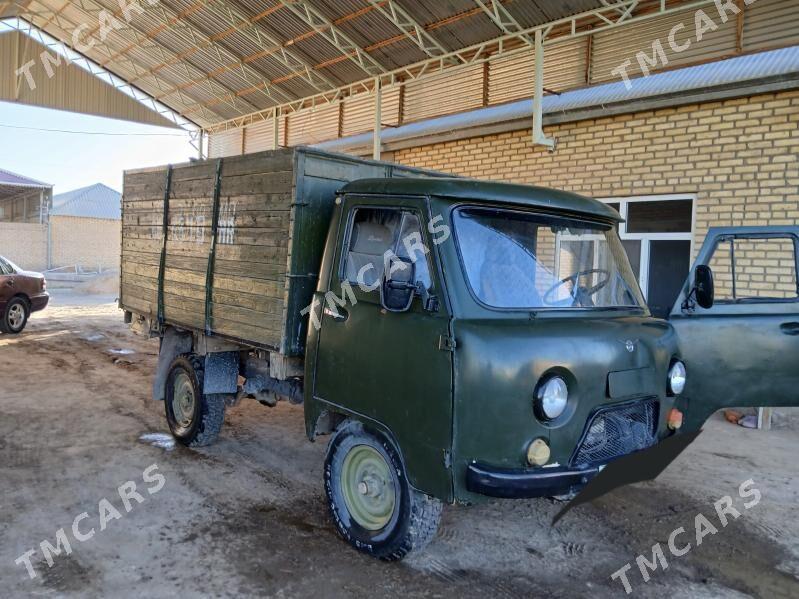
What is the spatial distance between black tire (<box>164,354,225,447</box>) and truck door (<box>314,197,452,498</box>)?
6.25 feet

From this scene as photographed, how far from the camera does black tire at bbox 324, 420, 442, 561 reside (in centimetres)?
342

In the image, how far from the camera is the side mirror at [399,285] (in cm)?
326

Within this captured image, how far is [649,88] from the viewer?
8.05 m

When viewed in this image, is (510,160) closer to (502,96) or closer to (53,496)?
(502,96)

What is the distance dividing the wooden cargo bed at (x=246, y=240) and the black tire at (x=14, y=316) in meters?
7.61

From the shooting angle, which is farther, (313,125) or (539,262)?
(313,125)

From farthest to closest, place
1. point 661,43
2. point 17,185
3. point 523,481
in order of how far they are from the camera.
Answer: point 17,185 → point 661,43 → point 523,481

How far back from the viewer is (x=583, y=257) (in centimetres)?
387

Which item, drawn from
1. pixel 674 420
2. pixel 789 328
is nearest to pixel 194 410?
pixel 674 420

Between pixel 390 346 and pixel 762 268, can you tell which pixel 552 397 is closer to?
pixel 390 346

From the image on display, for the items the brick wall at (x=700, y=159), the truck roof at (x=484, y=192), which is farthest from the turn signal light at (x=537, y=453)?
the brick wall at (x=700, y=159)

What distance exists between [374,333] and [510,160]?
23.4ft

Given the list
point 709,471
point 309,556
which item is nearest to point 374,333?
point 309,556

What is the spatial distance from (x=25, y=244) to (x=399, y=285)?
31089 mm
